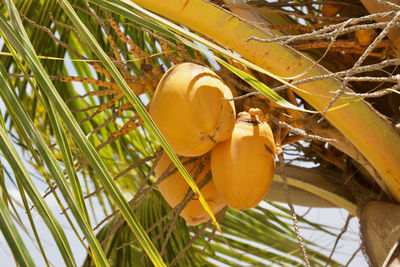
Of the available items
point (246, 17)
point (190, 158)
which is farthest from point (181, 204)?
point (246, 17)

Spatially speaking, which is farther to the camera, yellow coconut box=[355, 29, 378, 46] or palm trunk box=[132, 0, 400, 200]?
yellow coconut box=[355, 29, 378, 46]

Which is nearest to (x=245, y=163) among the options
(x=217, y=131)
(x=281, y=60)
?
(x=217, y=131)

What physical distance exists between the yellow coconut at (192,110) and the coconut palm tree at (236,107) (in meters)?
0.05

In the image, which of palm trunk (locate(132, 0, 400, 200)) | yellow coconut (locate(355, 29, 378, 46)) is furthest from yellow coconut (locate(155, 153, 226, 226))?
yellow coconut (locate(355, 29, 378, 46))

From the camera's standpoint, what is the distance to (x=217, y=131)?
0.88 meters

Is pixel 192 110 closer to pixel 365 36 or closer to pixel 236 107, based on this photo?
pixel 236 107

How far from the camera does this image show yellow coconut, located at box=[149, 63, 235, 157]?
851 mm

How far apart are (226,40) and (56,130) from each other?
19.2 inches

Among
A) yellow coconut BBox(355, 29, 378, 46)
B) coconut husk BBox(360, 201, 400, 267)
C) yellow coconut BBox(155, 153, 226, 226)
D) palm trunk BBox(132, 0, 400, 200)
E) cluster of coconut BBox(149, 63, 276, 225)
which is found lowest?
coconut husk BBox(360, 201, 400, 267)

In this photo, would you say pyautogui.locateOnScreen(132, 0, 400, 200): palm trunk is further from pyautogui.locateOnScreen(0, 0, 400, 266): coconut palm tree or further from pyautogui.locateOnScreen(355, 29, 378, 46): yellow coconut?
pyautogui.locateOnScreen(355, 29, 378, 46): yellow coconut

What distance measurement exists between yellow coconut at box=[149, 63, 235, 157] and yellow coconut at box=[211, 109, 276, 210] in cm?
2

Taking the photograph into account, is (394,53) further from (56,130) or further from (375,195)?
(56,130)

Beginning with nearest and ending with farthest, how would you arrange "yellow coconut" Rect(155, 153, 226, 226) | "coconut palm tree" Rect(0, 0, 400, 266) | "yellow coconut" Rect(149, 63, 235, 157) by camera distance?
"coconut palm tree" Rect(0, 0, 400, 266) → "yellow coconut" Rect(149, 63, 235, 157) → "yellow coconut" Rect(155, 153, 226, 226)

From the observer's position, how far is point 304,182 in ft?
4.29
